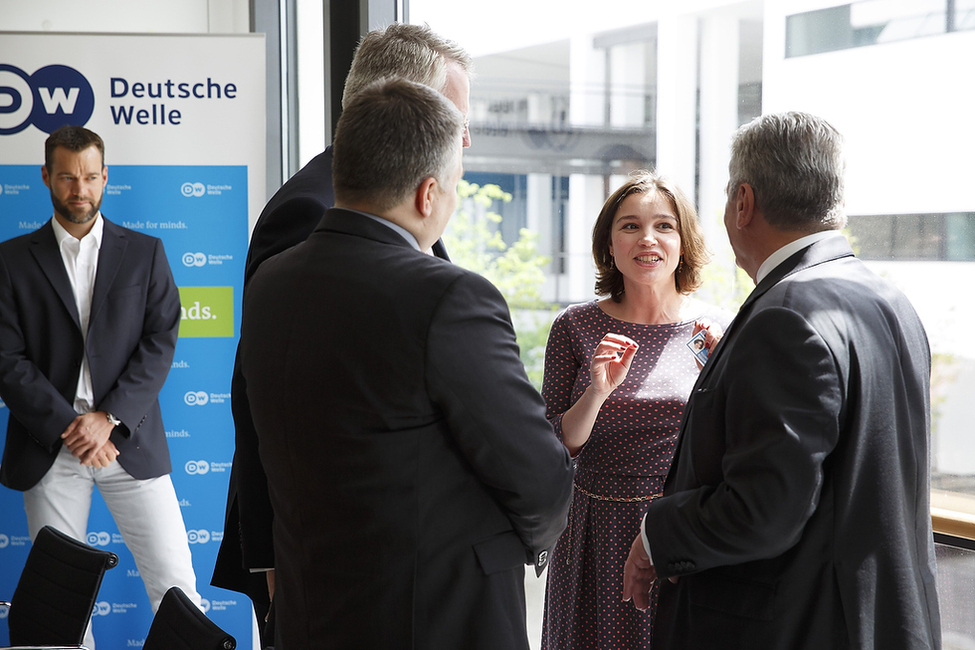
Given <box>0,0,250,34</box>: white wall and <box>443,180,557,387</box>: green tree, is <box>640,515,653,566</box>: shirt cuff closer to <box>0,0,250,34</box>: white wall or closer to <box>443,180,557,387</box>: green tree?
<box>443,180,557,387</box>: green tree

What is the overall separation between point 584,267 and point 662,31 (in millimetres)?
815

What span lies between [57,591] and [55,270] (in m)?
1.35

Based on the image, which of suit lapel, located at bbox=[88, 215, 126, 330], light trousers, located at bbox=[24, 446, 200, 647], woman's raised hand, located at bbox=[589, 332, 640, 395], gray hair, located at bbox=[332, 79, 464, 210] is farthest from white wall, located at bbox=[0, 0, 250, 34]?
gray hair, located at bbox=[332, 79, 464, 210]

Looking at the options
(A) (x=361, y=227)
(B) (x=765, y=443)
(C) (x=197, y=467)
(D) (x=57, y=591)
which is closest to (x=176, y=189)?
(C) (x=197, y=467)

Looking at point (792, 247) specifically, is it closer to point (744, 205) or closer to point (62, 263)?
point (744, 205)

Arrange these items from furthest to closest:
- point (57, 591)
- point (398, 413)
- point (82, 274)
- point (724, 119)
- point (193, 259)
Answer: point (193, 259)
point (82, 274)
point (57, 591)
point (724, 119)
point (398, 413)

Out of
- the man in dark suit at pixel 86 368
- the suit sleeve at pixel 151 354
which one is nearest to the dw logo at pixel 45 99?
the man in dark suit at pixel 86 368

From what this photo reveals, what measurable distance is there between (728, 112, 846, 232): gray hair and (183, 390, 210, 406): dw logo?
2739mm

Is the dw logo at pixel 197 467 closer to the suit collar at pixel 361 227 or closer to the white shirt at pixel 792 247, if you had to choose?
the suit collar at pixel 361 227

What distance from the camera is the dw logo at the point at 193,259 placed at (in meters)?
3.61

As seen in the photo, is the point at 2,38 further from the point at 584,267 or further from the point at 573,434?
the point at 573,434

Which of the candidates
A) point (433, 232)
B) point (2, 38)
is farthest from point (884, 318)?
point (2, 38)

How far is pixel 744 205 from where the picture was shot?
1.62 meters

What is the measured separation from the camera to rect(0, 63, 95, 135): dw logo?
11.5ft
